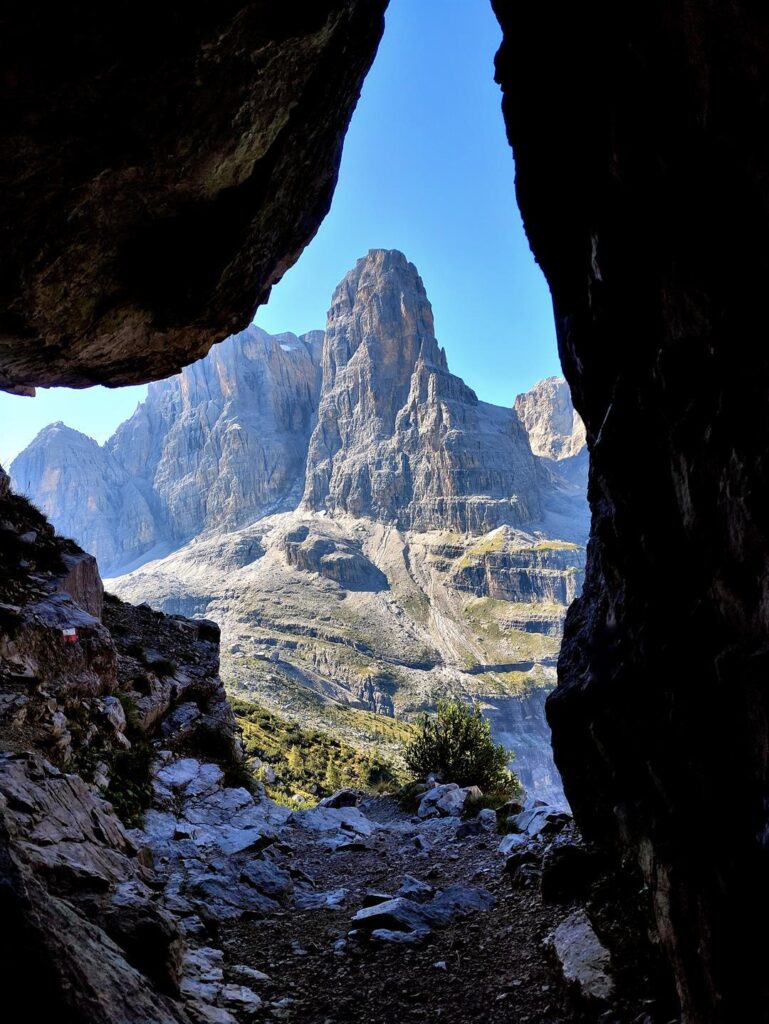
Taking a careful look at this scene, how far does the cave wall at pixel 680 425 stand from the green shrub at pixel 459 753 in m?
16.7

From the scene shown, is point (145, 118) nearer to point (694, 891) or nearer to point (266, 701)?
point (694, 891)

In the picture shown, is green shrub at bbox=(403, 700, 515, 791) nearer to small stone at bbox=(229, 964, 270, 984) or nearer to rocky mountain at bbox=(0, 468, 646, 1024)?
rocky mountain at bbox=(0, 468, 646, 1024)

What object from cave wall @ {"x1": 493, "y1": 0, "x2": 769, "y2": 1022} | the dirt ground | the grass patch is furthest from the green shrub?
cave wall @ {"x1": 493, "y1": 0, "x2": 769, "y2": 1022}

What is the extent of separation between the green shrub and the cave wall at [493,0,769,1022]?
16742 millimetres

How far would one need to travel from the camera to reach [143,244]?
10891 millimetres

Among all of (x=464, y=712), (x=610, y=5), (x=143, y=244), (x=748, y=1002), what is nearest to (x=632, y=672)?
(x=748, y=1002)

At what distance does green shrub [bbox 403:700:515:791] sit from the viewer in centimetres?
2383

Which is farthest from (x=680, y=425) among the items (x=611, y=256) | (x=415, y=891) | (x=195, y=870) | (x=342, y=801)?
(x=342, y=801)

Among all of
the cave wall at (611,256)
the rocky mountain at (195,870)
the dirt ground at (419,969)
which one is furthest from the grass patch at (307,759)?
the cave wall at (611,256)

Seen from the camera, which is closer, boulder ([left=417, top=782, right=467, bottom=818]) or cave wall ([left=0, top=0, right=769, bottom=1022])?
cave wall ([left=0, top=0, right=769, bottom=1022])

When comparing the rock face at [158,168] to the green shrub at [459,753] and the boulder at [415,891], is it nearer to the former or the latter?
the boulder at [415,891]

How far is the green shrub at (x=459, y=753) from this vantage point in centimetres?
2383

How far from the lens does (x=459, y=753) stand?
24.7 metres

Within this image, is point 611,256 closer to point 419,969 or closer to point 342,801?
point 419,969
